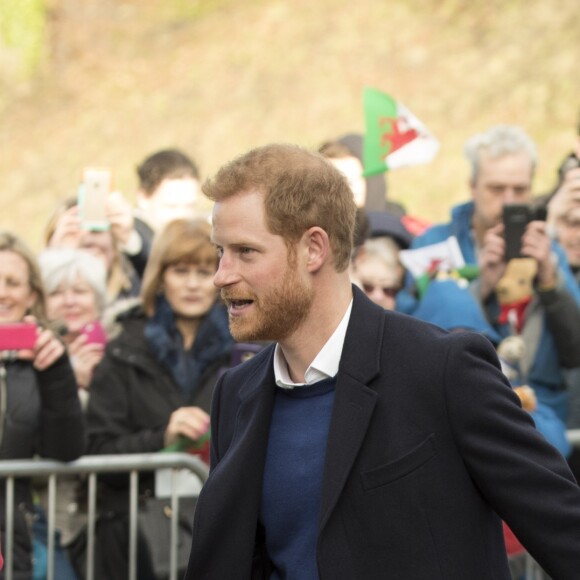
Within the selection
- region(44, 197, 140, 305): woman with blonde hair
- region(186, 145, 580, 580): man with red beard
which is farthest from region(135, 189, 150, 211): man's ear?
region(186, 145, 580, 580): man with red beard

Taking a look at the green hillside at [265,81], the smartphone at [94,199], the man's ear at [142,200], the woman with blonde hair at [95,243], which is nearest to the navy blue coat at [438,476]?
the smartphone at [94,199]

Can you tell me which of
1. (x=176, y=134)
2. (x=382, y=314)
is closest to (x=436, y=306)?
(x=382, y=314)

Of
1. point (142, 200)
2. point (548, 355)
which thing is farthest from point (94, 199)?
point (548, 355)

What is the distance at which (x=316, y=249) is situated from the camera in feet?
10.4

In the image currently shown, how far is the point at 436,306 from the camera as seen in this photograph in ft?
18.9

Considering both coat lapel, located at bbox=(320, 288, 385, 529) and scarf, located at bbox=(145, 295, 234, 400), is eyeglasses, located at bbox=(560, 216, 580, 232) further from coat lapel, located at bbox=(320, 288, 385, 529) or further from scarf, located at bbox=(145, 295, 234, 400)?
coat lapel, located at bbox=(320, 288, 385, 529)

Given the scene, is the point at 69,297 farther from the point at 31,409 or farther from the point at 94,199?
the point at 31,409

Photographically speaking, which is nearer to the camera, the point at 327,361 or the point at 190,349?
the point at 327,361

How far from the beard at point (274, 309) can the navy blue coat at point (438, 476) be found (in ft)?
0.59

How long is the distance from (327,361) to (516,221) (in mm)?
2747

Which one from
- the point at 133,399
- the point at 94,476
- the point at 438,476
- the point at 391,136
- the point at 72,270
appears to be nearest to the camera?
the point at 438,476

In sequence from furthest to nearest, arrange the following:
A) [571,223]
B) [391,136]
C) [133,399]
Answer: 1. [391,136]
2. [571,223]
3. [133,399]

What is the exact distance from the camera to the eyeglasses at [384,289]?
623 centimetres

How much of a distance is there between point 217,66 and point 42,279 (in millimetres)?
14687
